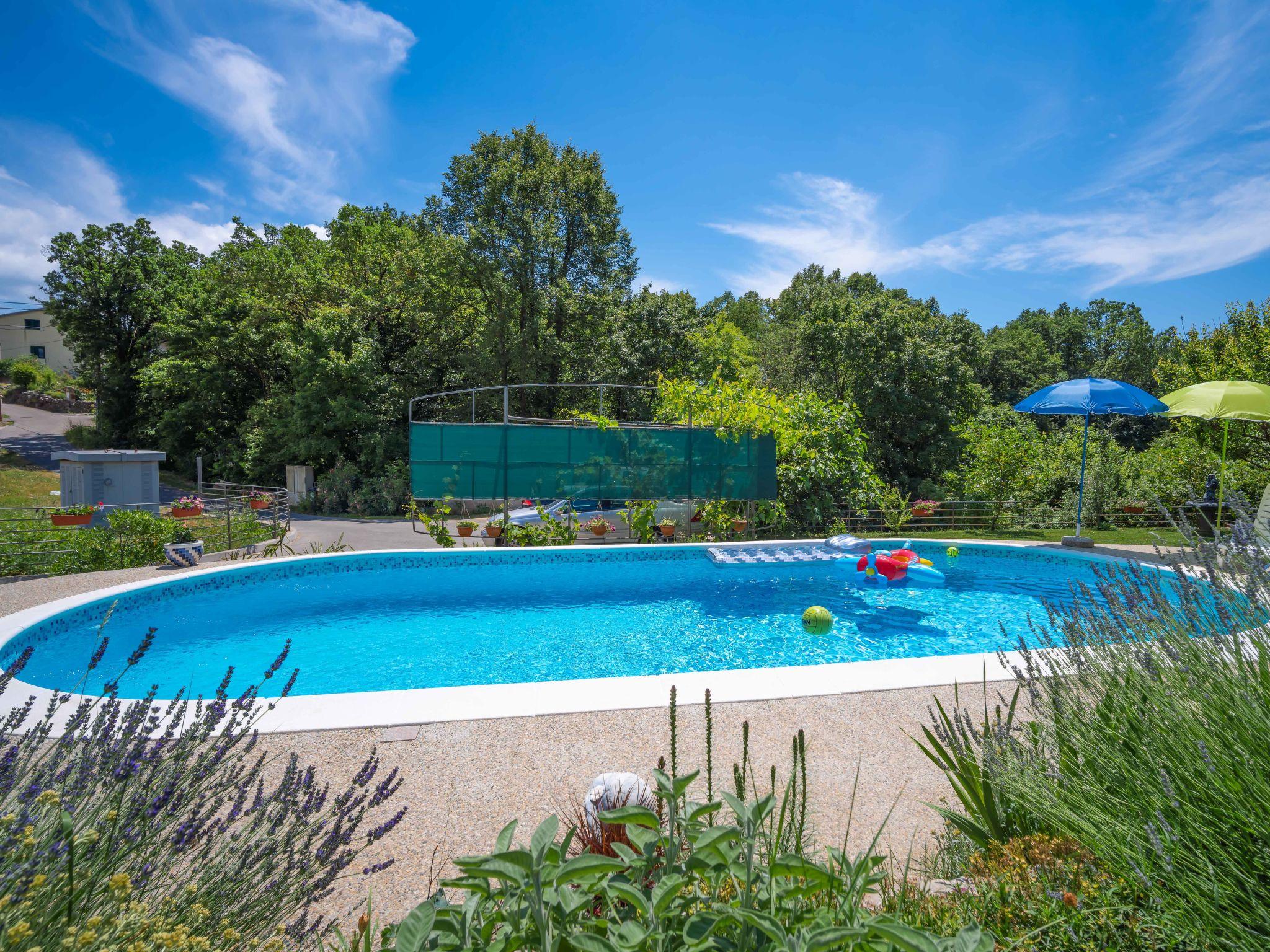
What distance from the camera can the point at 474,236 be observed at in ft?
70.6

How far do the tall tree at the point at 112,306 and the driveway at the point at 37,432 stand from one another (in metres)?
2.28

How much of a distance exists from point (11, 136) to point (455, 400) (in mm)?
14069

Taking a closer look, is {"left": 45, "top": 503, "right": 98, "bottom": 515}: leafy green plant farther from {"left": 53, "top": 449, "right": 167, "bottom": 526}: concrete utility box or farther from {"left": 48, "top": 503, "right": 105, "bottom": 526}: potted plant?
{"left": 53, "top": 449, "right": 167, "bottom": 526}: concrete utility box

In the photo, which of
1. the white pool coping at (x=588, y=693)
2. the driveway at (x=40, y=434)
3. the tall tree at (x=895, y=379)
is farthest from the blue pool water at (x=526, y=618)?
the driveway at (x=40, y=434)

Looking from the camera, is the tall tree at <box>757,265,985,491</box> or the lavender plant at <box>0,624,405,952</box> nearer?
the lavender plant at <box>0,624,405,952</box>

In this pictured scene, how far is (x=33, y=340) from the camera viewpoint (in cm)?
4359

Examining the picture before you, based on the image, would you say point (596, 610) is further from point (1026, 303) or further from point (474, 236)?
point (1026, 303)

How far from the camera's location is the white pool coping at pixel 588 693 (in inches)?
154

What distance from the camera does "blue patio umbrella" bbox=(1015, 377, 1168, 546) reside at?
9.40 metres

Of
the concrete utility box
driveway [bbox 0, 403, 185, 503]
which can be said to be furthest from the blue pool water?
driveway [bbox 0, 403, 185, 503]

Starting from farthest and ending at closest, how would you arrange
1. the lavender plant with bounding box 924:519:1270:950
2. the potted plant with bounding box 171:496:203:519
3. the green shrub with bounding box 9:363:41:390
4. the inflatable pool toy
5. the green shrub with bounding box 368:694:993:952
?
the green shrub with bounding box 9:363:41:390, the potted plant with bounding box 171:496:203:519, the inflatable pool toy, the lavender plant with bounding box 924:519:1270:950, the green shrub with bounding box 368:694:993:952

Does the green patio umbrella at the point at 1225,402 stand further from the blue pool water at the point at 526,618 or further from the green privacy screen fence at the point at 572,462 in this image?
the green privacy screen fence at the point at 572,462

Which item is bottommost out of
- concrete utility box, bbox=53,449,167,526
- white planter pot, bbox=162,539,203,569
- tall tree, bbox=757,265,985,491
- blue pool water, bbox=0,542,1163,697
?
blue pool water, bbox=0,542,1163,697

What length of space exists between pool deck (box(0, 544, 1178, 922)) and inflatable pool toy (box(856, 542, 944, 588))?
4805 millimetres
